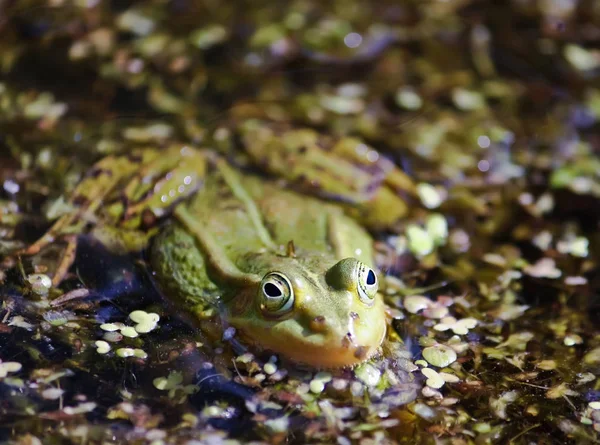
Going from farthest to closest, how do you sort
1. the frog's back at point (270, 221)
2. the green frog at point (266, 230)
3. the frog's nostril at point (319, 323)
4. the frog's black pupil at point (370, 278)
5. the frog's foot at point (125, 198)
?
the frog's foot at point (125, 198) < the frog's back at point (270, 221) < the frog's black pupil at point (370, 278) < the green frog at point (266, 230) < the frog's nostril at point (319, 323)

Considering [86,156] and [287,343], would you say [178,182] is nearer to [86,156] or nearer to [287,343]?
[86,156]

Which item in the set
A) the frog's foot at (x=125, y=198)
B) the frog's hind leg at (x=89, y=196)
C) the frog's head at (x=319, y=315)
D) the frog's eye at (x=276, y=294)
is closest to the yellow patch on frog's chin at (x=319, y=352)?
the frog's head at (x=319, y=315)

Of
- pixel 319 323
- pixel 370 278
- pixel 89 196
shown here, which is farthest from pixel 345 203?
pixel 89 196

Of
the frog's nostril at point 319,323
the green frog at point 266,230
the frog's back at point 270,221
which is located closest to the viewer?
the frog's nostril at point 319,323

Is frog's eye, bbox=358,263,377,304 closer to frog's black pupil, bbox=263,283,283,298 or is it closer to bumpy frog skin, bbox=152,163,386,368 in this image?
bumpy frog skin, bbox=152,163,386,368

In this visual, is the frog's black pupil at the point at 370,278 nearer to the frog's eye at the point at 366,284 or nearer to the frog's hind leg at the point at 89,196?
the frog's eye at the point at 366,284

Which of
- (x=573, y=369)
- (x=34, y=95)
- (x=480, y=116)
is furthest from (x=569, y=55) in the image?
(x=34, y=95)

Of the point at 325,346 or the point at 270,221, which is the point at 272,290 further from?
the point at 270,221
